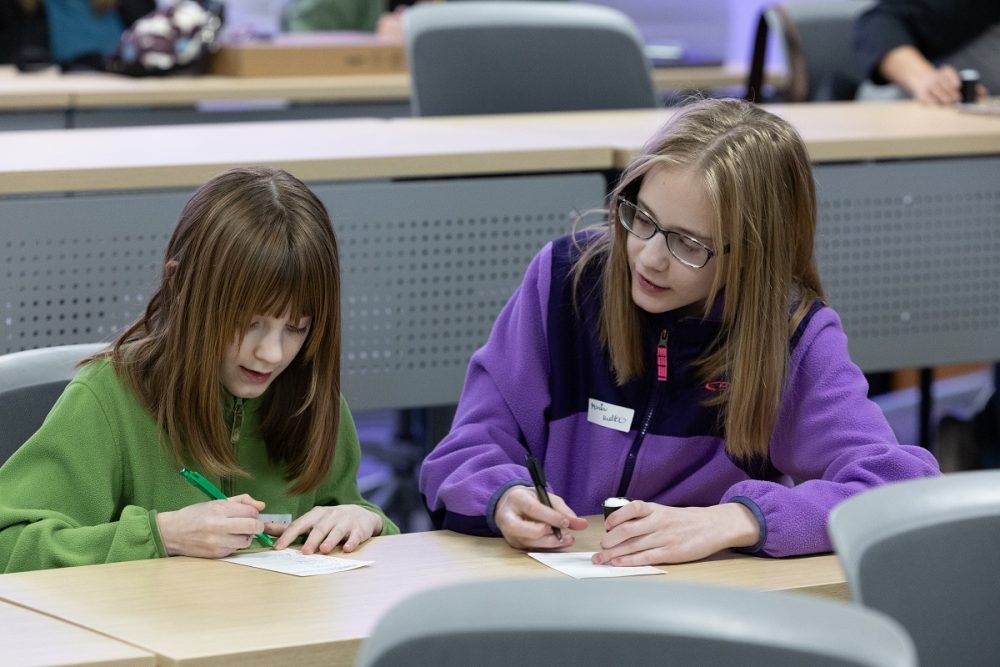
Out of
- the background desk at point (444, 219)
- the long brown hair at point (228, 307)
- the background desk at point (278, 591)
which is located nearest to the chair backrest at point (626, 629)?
the background desk at point (278, 591)

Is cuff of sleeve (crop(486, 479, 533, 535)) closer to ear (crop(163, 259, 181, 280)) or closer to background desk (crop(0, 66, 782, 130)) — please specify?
ear (crop(163, 259, 181, 280))

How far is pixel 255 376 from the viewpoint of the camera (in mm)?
1721

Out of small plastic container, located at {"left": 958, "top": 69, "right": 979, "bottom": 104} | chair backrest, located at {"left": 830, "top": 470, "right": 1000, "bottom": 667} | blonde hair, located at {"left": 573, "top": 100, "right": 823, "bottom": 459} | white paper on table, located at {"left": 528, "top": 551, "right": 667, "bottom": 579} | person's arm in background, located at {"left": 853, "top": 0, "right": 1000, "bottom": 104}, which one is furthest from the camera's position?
person's arm in background, located at {"left": 853, "top": 0, "right": 1000, "bottom": 104}

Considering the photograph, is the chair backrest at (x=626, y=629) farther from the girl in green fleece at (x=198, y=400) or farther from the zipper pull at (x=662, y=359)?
the zipper pull at (x=662, y=359)

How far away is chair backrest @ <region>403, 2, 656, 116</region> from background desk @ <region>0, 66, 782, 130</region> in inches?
45.7

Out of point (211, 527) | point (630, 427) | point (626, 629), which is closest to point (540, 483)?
point (630, 427)

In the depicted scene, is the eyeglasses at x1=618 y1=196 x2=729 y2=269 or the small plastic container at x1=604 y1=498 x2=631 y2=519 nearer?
the small plastic container at x1=604 y1=498 x2=631 y2=519

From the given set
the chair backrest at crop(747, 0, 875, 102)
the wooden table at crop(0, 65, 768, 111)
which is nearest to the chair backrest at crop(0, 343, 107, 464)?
the wooden table at crop(0, 65, 768, 111)

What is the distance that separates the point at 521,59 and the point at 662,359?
5.85 feet

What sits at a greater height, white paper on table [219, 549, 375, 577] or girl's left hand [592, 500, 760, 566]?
girl's left hand [592, 500, 760, 566]

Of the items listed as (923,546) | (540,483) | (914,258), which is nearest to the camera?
(923,546)

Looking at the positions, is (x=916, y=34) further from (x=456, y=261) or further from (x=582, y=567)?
(x=582, y=567)

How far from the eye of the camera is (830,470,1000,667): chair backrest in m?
1.09

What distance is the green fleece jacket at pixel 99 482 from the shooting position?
1590 millimetres
